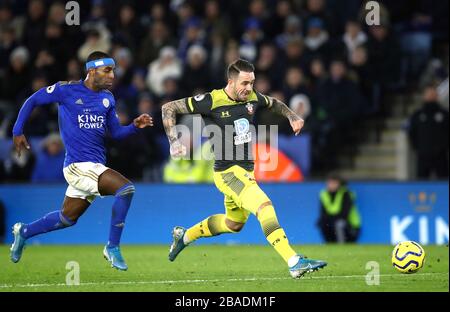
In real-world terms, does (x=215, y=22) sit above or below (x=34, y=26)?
below

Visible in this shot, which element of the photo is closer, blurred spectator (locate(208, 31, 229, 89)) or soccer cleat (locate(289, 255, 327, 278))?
soccer cleat (locate(289, 255, 327, 278))

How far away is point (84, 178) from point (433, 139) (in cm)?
797

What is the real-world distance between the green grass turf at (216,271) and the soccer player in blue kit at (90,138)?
0.63 m

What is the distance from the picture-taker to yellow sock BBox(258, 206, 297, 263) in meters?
10.9

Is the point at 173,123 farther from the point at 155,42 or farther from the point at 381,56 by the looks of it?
the point at 155,42

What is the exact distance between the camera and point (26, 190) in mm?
17953

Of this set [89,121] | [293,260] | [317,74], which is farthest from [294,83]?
[293,260]

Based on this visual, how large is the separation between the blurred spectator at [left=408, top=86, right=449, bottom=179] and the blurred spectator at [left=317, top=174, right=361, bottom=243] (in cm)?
158

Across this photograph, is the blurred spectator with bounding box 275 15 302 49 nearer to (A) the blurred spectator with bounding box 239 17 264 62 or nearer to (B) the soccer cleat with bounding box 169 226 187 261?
(A) the blurred spectator with bounding box 239 17 264 62

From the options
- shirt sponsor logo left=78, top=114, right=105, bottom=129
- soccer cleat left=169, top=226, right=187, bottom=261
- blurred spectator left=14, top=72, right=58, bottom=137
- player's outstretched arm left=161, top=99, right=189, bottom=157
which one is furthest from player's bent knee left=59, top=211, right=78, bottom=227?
blurred spectator left=14, top=72, right=58, bottom=137

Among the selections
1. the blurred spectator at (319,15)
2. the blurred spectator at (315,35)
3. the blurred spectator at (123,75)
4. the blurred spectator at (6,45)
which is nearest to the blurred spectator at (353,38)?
the blurred spectator at (315,35)

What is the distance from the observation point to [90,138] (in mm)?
12008

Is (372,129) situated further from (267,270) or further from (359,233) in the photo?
(267,270)

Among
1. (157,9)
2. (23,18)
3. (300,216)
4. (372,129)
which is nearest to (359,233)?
(300,216)
